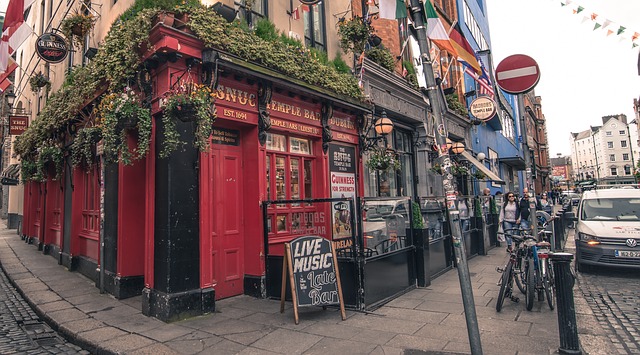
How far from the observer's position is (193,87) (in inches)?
236

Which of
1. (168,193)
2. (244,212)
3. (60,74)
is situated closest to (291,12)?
(244,212)

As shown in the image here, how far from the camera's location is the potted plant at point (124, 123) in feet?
19.1

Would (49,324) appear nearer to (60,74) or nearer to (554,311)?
(554,311)

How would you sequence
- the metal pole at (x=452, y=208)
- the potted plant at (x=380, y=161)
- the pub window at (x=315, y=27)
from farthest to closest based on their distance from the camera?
the potted plant at (x=380, y=161)
the pub window at (x=315, y=27)
the metal pole at (x=452, y=208)

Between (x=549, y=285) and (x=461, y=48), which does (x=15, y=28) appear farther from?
(x=549, y=285)

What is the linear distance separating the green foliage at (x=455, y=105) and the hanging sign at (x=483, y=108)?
422 millimetres

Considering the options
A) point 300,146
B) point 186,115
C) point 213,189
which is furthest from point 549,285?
point 186,115

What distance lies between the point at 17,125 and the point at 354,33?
13.3 metres

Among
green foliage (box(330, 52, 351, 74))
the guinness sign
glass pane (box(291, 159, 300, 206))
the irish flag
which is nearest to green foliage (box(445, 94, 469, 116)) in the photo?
green foliage (box(330, 52, 351, 74))

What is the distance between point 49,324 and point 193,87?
4380 millimetres

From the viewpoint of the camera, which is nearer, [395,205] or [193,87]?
[193,87]

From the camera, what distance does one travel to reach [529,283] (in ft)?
18.8

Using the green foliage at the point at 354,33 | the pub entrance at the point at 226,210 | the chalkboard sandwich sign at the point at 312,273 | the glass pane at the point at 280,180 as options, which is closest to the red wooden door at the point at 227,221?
the pub entrance at the point at 226,210

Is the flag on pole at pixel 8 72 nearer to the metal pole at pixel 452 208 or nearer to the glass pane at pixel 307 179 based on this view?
the glass pane at pixel 307 179
